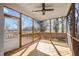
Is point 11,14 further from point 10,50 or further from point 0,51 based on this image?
point 0,51

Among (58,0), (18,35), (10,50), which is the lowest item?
(10,50)

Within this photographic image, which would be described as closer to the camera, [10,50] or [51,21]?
[10,50]

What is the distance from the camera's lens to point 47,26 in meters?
14.2

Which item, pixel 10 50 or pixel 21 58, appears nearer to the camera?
pixel 21 58

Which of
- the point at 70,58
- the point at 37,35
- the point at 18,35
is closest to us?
the point at 70,58

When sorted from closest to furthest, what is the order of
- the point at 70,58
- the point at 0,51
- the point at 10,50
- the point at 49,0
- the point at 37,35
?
the point at 70,58, the point at 49,0, the point at 0,51, the point at 10,50, the point at 37,35

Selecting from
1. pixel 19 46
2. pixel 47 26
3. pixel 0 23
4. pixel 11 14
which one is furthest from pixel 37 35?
pixel 0 23

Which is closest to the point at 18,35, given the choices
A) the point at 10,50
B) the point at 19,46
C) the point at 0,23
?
the point at 19,46

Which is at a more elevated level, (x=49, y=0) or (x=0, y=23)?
(x=49, y=0)

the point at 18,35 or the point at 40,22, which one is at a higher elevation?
the point at 40,22

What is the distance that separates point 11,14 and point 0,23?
6.00 ft

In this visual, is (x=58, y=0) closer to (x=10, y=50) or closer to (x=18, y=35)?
(x=10, y=50)

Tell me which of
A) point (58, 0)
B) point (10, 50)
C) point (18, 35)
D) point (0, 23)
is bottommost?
point (10, 50)

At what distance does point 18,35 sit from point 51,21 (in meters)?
6.46
